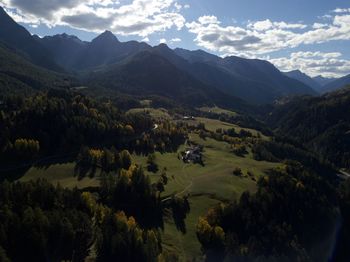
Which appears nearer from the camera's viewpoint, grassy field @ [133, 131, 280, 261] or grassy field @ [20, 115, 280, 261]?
grassy field @ [133, 131, 280, 261]

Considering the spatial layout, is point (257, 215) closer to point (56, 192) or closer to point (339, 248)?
point (339, 248)

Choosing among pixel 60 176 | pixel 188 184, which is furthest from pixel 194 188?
pixel 60 176

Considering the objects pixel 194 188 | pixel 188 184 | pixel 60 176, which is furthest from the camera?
pixel 188 184

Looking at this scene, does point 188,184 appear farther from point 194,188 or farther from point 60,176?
point 60,176

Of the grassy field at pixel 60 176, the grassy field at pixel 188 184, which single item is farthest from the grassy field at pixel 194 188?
the grassy field at pixel 60 176

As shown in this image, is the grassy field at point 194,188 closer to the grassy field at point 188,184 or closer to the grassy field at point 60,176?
the grassy field at point 188,184

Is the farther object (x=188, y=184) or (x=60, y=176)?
(x=188, y=184)

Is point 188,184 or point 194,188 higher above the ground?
point 194,188

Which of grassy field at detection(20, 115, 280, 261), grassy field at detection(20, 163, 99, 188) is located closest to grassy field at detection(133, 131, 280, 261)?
grassy field at detection(20, 115, 280, 261)

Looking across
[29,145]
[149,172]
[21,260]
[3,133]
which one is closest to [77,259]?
[21,260]

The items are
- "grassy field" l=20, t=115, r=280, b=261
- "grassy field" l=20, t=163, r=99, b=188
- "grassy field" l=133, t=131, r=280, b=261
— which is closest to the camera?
"grassy field" l=133, t=131, r=280, b=261

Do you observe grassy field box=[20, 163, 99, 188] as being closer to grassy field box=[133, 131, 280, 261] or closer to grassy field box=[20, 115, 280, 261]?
grassy field box=[20, 115, 280, 261]
